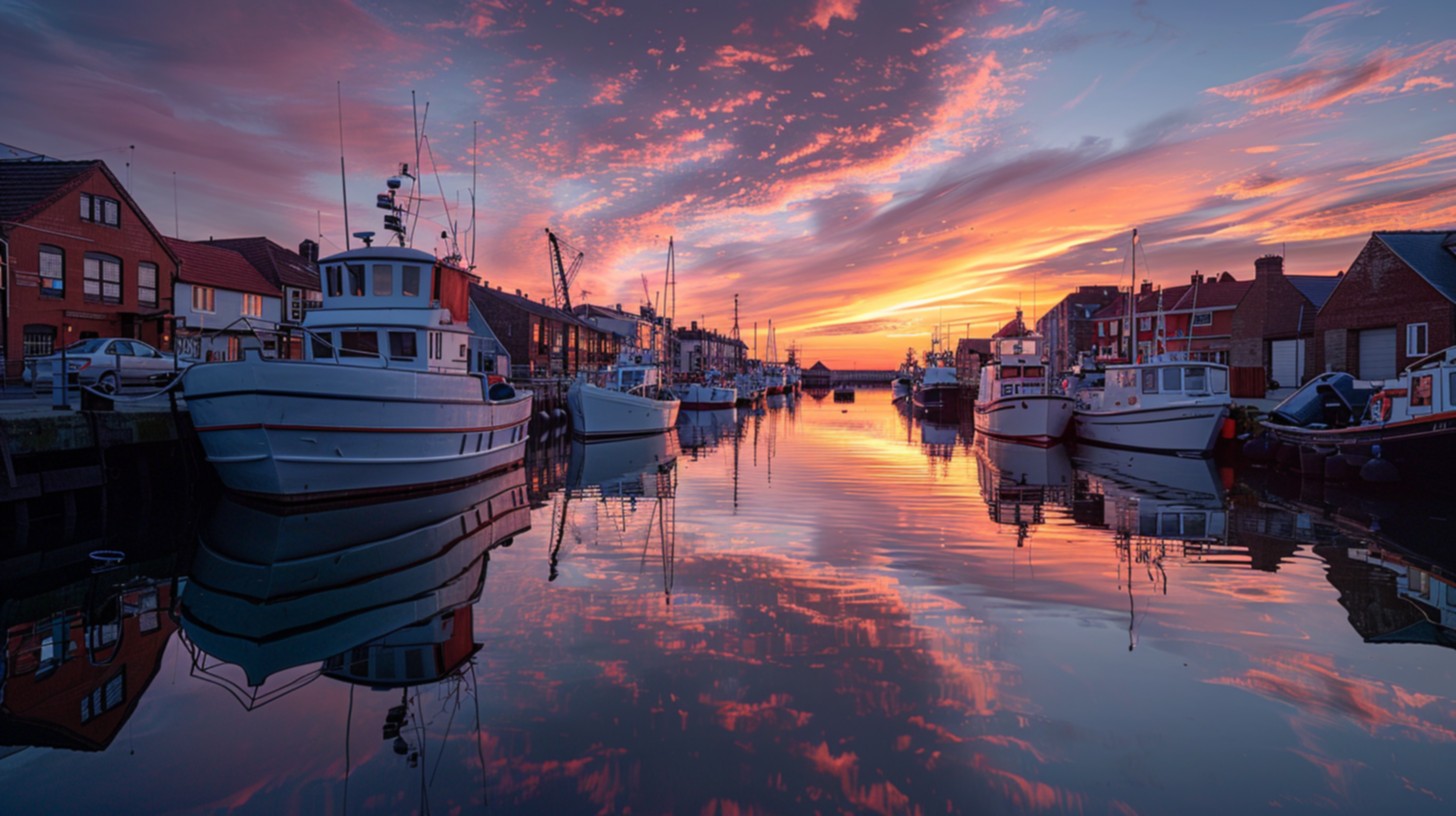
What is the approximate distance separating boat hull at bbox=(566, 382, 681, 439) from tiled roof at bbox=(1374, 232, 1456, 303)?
34.6 m

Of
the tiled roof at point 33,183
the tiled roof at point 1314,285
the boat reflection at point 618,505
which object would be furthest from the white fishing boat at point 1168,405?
the tiled roof at point 33,183

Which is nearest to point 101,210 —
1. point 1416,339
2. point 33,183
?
point 33,183

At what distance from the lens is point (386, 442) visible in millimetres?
16375

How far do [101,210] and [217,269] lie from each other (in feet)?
27.3

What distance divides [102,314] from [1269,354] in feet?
205

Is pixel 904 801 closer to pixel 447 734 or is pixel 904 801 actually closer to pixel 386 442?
pixel 447 734

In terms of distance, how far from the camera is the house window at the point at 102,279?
31.3 meters


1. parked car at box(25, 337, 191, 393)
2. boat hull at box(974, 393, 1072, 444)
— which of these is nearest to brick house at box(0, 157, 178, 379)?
parked car at box(25, 337, 191, 393)

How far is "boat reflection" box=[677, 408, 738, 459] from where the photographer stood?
116ft

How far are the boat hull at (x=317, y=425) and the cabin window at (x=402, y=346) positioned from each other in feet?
6.34

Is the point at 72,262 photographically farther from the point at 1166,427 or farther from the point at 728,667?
the point at 1166,427

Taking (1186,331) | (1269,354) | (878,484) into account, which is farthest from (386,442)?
(1186,331)

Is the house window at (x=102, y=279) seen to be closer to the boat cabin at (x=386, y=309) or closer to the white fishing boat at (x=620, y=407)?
the boat cabin at (x=386, y=309)

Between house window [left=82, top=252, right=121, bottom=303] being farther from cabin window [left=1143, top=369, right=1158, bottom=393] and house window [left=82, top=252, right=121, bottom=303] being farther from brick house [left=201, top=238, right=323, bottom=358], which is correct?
cabin window [left=1143, top=369, right=1158, bottom=393]
